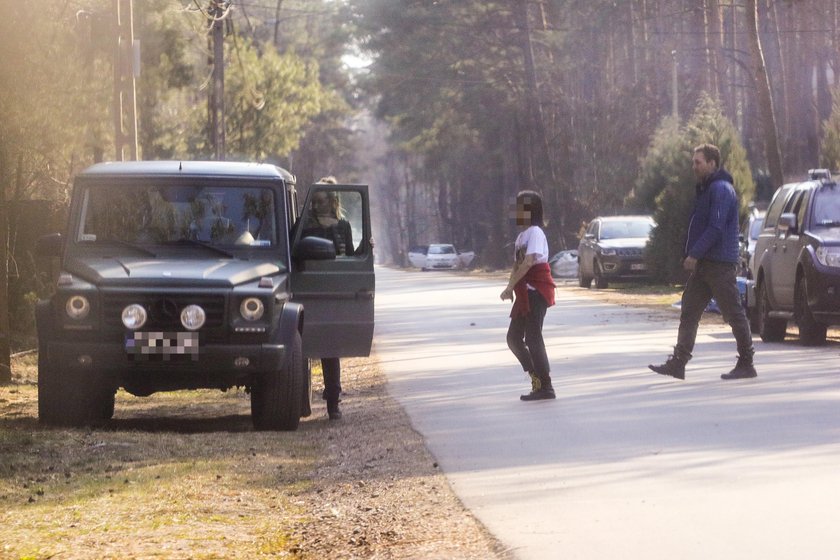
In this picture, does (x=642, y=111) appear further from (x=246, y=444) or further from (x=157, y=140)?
(x=246, y=444)

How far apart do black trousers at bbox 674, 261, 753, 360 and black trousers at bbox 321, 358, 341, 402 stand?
3099 mm

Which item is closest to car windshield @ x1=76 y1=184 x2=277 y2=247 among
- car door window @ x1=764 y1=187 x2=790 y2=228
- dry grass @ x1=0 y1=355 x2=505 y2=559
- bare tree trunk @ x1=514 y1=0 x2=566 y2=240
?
dry grass @ x1=0 y1=355 x2=505 y2=559

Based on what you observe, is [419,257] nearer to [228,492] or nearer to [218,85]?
[218,85]

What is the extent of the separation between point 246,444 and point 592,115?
56734 mm

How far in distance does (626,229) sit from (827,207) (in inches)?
878

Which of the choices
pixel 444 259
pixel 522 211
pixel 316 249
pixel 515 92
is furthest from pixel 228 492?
pixel 444 259

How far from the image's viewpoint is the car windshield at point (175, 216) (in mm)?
12641

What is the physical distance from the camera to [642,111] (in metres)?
67.0

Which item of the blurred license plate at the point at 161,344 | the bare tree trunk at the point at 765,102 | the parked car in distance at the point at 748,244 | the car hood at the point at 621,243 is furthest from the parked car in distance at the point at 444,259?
the blurred license plate at the point at 161,344

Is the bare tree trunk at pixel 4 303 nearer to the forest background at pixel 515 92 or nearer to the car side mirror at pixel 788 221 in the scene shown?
the forest background at pixel 515 92

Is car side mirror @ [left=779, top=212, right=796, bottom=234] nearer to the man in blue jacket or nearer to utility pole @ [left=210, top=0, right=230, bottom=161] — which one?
→ the man in blue jacket

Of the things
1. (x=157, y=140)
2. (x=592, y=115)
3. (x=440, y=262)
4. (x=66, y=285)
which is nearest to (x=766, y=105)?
(x=157, y=140)

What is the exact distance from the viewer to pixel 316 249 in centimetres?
1227

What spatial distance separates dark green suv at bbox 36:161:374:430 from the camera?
11.6 meters
